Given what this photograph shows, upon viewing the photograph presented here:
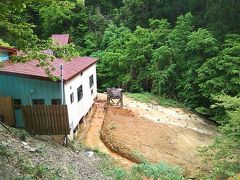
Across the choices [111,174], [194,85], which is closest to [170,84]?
[194,85]

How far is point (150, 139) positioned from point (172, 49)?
43.7 ft

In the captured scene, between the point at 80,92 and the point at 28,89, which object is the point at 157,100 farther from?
the point at 28,89

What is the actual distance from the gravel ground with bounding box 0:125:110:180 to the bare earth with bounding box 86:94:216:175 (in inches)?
74.8

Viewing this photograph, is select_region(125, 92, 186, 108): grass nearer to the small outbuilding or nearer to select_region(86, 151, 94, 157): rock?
the small outbuilding

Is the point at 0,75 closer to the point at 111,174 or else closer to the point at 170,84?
the point at 111,174

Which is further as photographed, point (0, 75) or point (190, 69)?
point (190, 69)

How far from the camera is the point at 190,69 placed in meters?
25.9

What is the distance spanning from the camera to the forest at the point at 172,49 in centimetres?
2120

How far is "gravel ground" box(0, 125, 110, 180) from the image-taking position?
10.3 meters

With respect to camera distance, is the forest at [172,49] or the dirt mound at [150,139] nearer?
the dirt mound at [150,139]

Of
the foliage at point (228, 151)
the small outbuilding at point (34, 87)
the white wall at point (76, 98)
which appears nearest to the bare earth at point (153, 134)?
the white wall at point (76, 98)

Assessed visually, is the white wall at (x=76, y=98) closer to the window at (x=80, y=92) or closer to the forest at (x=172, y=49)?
the window at (x=80, y=92)

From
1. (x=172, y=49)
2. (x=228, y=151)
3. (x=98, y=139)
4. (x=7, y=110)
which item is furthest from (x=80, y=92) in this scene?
(x=172, y=49)

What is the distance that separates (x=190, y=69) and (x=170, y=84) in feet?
10.5
